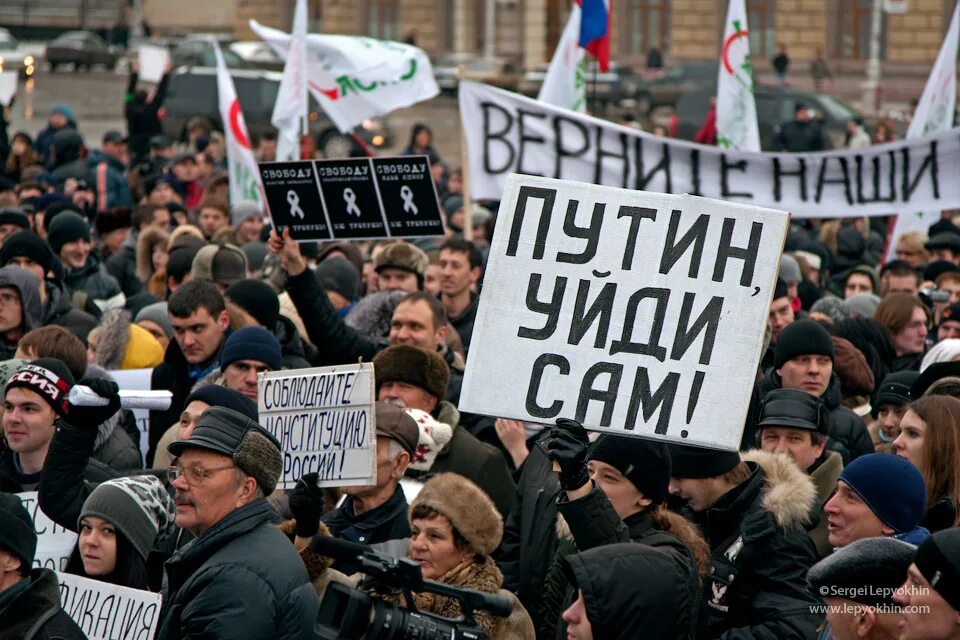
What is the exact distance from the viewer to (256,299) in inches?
264

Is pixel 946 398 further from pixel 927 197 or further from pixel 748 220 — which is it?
pixel 927 197

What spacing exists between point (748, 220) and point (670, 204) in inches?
9.2

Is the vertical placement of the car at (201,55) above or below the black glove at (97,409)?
below

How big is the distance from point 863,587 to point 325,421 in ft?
6.61

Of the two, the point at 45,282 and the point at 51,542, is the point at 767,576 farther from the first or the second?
the point at 45,282

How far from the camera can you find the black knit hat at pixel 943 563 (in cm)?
335

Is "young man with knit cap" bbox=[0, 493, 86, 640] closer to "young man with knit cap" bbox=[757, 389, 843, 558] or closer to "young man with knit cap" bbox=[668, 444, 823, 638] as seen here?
"young man with knit cap" bbox=[668, 444, 823, 638]

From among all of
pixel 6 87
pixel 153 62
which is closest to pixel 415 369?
pixel 6 87

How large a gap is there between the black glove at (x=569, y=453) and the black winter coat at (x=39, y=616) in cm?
133

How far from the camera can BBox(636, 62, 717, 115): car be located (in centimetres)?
3516

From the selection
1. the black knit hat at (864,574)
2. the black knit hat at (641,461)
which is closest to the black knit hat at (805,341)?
the black knit hat at (641,461)

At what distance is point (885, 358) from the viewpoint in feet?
25.6

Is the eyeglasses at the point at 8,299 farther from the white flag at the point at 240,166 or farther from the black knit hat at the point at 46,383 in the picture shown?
the white flag at the point at 240,166

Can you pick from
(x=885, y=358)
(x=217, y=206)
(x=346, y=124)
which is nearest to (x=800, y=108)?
(x=346, y=124)
